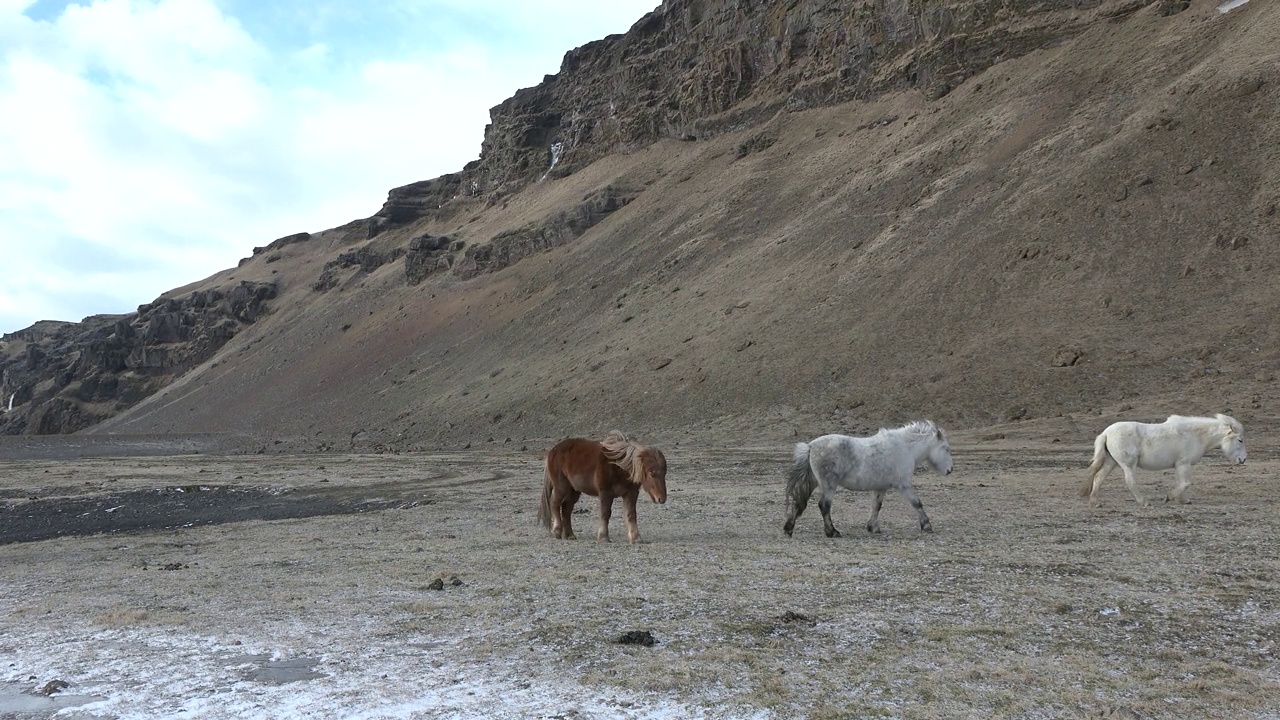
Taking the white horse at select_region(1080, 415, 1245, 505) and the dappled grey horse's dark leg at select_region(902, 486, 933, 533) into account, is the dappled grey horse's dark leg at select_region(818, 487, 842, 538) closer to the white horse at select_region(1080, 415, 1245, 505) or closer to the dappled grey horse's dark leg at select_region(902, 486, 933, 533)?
the dappled grey horse's dark leg at select_region(902, 486, 933, 533)

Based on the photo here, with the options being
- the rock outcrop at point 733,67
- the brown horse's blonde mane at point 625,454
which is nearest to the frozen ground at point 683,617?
the brown horse's blonde mane at point 625,454

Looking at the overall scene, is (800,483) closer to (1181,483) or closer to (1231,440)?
(1181,483)

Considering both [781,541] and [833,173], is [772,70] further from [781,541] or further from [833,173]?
[781,541]

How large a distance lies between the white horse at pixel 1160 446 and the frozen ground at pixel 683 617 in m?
0.70

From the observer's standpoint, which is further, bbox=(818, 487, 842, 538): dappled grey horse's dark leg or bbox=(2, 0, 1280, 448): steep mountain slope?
bbox=(2, 0, 1280, 448): steep mountain slope

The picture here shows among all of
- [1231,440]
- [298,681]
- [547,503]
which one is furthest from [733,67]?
[298,681]

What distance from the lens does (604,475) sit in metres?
13.0

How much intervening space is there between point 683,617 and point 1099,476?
32.4 ft

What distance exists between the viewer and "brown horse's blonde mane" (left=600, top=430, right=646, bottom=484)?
12641mm

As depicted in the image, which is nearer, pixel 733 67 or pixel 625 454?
pixel 625 454

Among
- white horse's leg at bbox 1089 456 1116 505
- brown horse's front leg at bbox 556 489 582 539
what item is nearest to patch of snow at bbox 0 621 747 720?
brown horse's front leg at bbox 556 489 582 539

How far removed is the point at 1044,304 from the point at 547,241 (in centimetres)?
4968

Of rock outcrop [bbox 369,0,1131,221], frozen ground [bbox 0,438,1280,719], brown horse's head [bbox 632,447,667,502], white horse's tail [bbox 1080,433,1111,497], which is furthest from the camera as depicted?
rock outcrop [bbox 369,0,1131,221]

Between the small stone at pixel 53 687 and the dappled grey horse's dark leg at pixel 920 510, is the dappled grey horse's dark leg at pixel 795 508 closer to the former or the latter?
the dappled grey horse's dark leg at pixel 920 510
